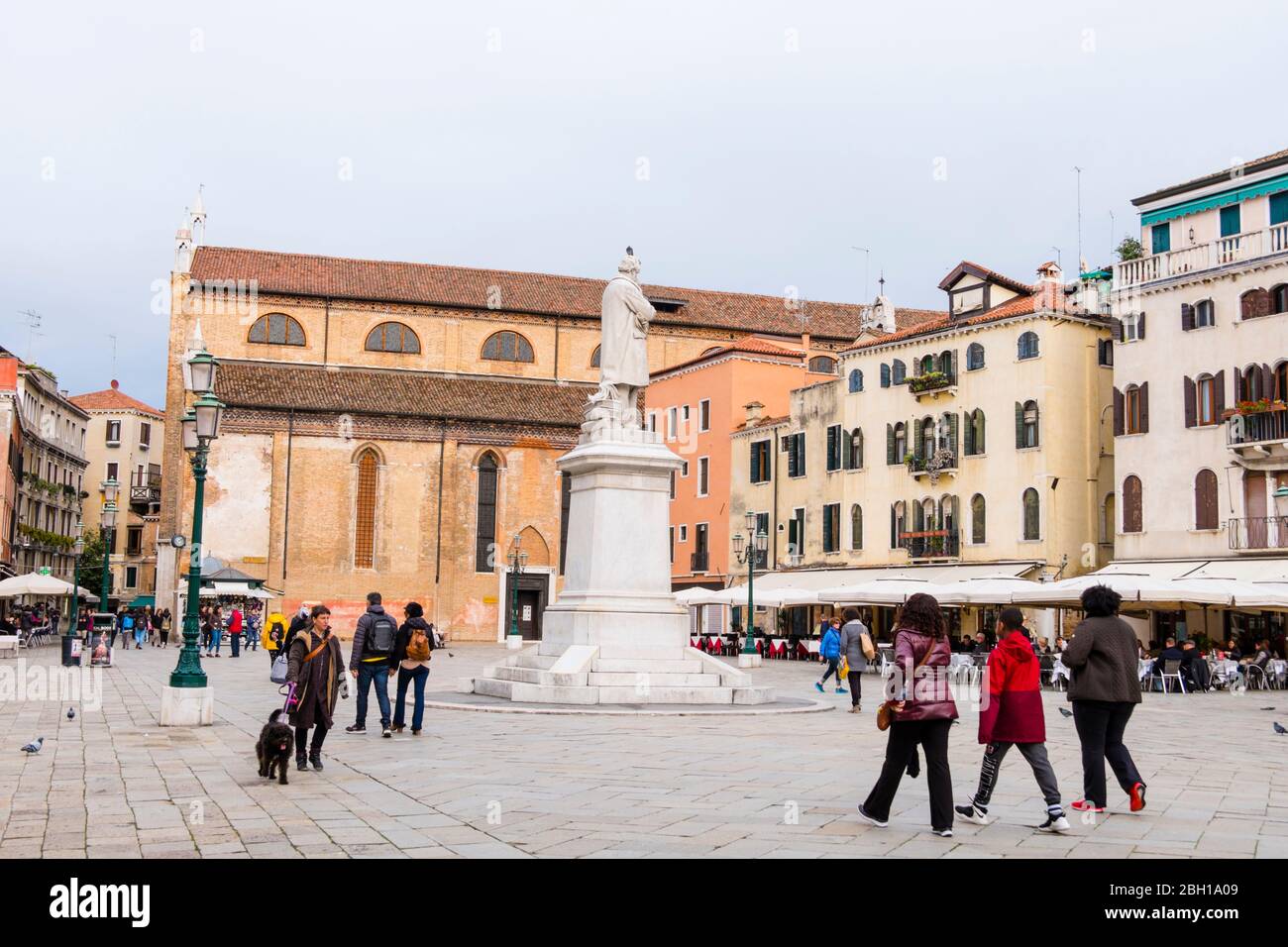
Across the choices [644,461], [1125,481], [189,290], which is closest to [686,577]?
[1125,481]

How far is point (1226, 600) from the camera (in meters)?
26.3

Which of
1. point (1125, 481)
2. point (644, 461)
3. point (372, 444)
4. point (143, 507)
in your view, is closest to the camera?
point (644, 461)

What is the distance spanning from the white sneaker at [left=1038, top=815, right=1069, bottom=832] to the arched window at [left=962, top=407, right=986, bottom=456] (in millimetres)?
32578

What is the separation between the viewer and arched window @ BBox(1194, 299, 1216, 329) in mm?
34375

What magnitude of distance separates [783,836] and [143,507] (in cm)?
8811

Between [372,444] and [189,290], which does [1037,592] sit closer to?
[372,444]

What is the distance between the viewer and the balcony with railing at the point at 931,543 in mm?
40906

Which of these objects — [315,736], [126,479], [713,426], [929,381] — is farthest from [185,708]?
[126,479]

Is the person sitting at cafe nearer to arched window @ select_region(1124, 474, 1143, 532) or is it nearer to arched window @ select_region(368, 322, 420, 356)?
arched window @ select_region(1124, 474, 1143, 532)

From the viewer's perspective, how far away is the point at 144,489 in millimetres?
89125


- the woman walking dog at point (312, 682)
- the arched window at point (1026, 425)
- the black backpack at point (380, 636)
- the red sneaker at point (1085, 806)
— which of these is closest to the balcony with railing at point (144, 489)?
the arched window at point (1026, 425)

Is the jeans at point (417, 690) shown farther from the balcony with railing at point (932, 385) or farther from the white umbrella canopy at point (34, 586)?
the balcony with railing at point (932, 385)

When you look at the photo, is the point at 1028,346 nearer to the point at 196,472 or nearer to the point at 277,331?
the point at 196,472

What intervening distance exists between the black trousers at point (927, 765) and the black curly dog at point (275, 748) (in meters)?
4.83
